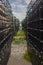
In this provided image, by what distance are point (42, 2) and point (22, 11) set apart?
116610mm

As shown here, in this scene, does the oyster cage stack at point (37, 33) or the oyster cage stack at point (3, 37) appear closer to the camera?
the oyster cage stack at point (37, 33)

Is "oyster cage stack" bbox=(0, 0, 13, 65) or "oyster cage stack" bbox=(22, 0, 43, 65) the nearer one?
"oyster cage stack" bbox=(22, 0, 43, 65)

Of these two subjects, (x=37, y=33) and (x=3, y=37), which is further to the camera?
(x=3, y=37)

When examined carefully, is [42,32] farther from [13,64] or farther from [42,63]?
[13,64]

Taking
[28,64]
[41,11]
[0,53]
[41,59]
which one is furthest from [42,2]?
A: [28,64]

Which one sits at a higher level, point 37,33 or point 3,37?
point 37,33

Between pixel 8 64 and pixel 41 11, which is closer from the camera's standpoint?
pixel 41 11

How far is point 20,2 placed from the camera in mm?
136125

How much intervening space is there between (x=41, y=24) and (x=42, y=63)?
130 cm

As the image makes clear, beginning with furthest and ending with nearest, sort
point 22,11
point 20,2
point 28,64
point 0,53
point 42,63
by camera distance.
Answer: point 20,2 < point 22,11 < point 28,64 < point 0,53 < point 42,63

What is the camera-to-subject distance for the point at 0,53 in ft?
26.4

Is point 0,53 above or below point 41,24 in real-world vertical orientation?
below

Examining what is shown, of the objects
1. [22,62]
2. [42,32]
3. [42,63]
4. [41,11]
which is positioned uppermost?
[41,11]

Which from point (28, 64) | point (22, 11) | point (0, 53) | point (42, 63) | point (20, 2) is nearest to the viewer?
point (42, 63)
